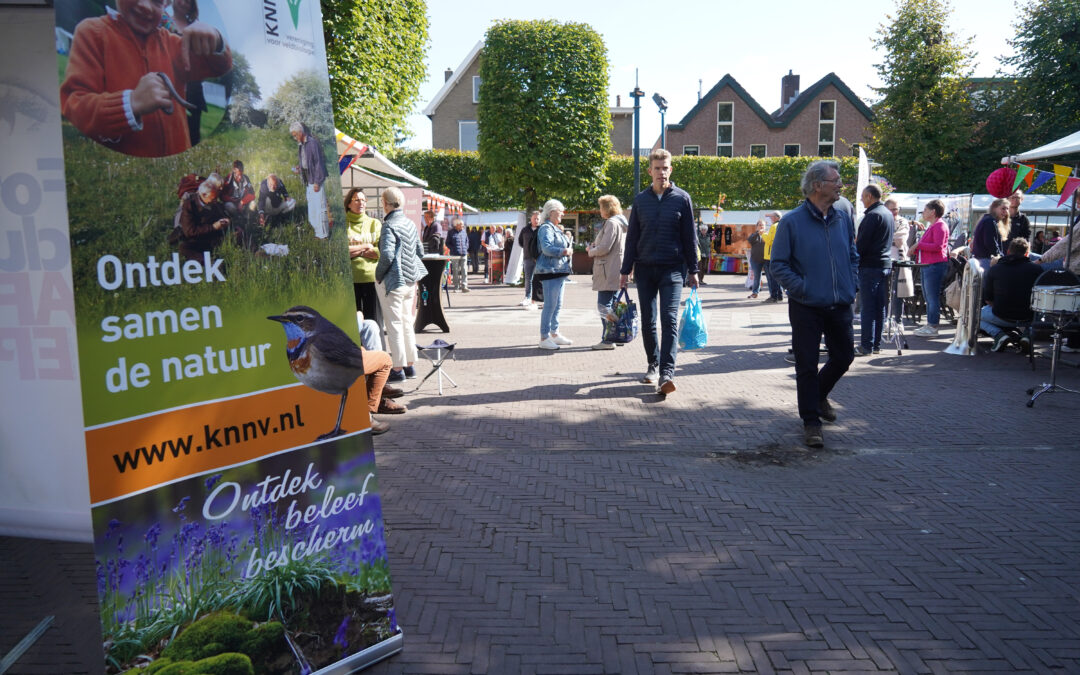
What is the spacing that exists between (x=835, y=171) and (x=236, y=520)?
450cm

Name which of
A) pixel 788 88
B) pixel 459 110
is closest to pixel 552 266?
pixel 459 110

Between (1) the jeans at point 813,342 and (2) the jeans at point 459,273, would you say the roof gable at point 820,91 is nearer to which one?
(2) the jeans at point 459,273

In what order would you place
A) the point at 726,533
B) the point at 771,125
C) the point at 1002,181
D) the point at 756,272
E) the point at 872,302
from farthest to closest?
1. the point at 771,125
2. the point at 756,272
3. the point at 1002,181
4. the point at 872,302
5. the point at 726,533

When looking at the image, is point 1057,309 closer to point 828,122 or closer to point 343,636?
point 343,636

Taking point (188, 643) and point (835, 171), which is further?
point (835, 171)

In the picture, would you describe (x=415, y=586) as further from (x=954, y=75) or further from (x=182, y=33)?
(x=954, y=75)

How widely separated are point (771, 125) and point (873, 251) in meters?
34.9

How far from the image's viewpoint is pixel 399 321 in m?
7.69

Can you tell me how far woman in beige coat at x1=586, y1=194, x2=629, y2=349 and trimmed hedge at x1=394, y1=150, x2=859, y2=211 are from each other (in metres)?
24.5

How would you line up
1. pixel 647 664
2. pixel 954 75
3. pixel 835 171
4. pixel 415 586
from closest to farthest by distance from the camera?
1. pixel 647 664
2. pixel 415 586
3. pixel 835 171
4. pixel 954 75

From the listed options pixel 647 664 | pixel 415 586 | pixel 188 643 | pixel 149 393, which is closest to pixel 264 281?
pixel 149 393

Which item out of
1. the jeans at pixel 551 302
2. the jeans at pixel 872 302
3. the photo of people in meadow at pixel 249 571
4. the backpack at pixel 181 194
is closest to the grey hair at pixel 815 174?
the photo of people in meadow at pixel 249 571

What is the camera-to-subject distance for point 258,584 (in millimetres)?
2498

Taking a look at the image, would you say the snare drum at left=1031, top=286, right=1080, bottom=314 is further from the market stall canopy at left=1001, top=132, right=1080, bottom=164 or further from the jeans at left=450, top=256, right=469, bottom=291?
the jeans at left=450, top=256, right=469, bottom=291
